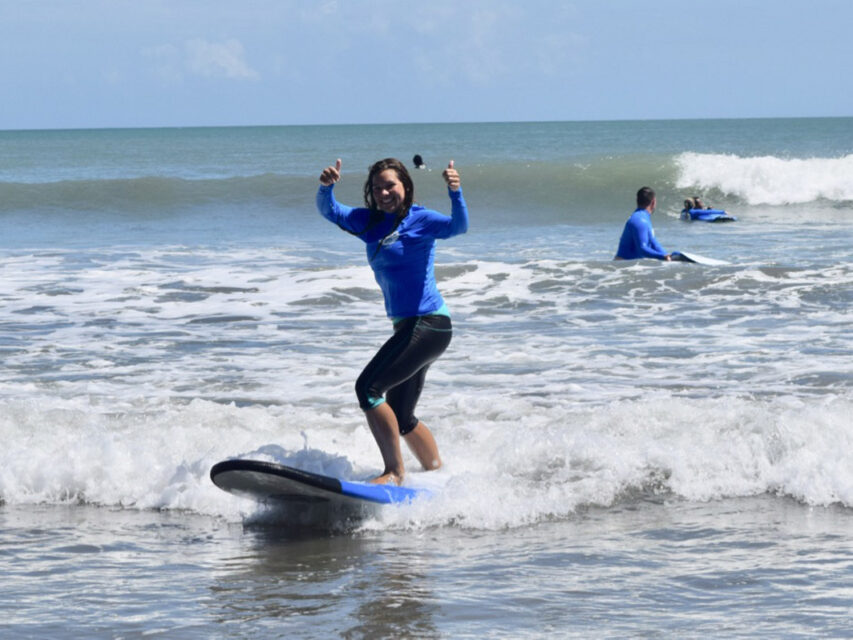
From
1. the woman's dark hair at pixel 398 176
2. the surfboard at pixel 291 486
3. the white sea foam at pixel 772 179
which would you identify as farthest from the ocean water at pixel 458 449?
the white sea foam at pixel 772 179

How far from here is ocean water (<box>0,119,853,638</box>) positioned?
4645 mm

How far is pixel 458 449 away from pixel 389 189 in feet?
6.52

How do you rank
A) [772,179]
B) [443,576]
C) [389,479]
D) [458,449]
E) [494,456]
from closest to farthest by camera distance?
1. [443,576]
2. [389,479]
3. [494,456]
4. [458,449]
5. [772,179]

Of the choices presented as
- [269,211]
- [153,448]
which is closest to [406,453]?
[153,448]

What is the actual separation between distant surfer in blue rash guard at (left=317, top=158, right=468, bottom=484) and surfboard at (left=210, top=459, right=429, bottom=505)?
0.63 ft

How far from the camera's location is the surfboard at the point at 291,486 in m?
5.46

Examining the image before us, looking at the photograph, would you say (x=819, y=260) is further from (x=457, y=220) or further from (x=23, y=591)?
(x=23, y=591)

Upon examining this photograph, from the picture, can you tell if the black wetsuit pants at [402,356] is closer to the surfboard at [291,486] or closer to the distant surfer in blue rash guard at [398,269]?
the distant surfer in blue rash guard at [398,269]

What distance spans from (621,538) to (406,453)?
176cm

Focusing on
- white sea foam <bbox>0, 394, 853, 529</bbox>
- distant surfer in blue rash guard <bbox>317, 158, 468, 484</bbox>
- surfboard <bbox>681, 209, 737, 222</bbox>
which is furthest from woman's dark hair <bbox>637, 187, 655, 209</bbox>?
surfboard <bbox>681, 209, 737, 222</bbox>

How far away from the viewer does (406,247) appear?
18.8ft

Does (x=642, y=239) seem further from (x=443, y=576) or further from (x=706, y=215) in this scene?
(x=706, y=215)

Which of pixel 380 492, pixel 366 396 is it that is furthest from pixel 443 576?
pixel 366 396

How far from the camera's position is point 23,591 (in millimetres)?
4848
